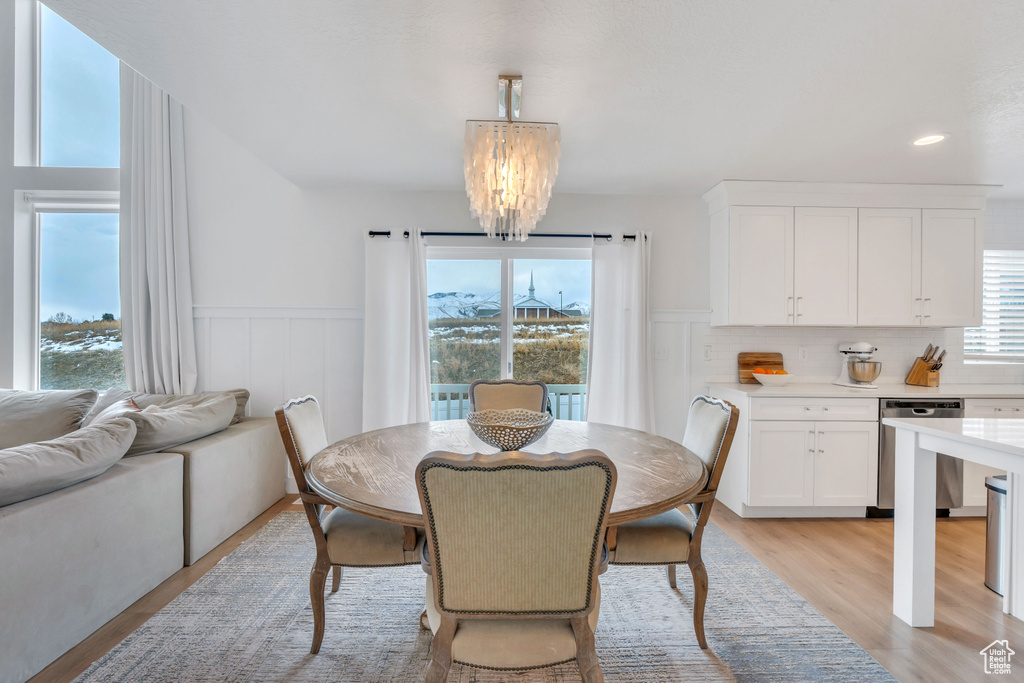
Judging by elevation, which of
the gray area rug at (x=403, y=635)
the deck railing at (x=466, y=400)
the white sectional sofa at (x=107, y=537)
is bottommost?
the gray area rug at (x=403, y=635)

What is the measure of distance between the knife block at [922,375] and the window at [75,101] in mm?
6322

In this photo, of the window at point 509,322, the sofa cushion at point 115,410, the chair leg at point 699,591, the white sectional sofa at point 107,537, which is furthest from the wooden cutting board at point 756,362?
the sofa cushion at point 115,410

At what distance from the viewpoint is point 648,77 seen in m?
2.05

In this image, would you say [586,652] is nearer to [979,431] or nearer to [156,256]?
[979,431]

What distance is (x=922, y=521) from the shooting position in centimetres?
212

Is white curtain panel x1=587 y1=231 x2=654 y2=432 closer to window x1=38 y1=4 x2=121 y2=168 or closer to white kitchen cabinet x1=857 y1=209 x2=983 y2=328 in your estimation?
white kitchen cabinet x1=857 y1=209 x2=983 y2=328

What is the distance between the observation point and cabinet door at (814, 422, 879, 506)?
330 centimetres

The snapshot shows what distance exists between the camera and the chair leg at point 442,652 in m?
1.22

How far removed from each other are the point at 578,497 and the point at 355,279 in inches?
123

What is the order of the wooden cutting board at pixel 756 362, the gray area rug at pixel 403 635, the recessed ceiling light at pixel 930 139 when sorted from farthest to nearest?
1. the wooden cutting board at pixel 756 362
2. the recessed ceiling light at pixel 930 139
3. the gray area rug at pixel 403 635

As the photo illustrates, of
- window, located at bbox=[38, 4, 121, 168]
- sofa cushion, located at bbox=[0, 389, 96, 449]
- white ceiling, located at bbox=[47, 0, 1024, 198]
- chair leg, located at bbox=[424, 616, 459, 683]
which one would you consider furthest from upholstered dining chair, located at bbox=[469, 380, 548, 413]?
window, located at bbox=[38, 4, 121, 168]

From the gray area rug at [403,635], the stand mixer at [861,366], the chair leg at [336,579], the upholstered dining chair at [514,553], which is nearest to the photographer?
the upholstered dining chair at [514,553]

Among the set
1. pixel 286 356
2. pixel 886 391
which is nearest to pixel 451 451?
pixel 286 356

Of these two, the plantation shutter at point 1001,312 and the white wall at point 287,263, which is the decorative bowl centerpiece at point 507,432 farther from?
the plantation shutter at point 1001,312
